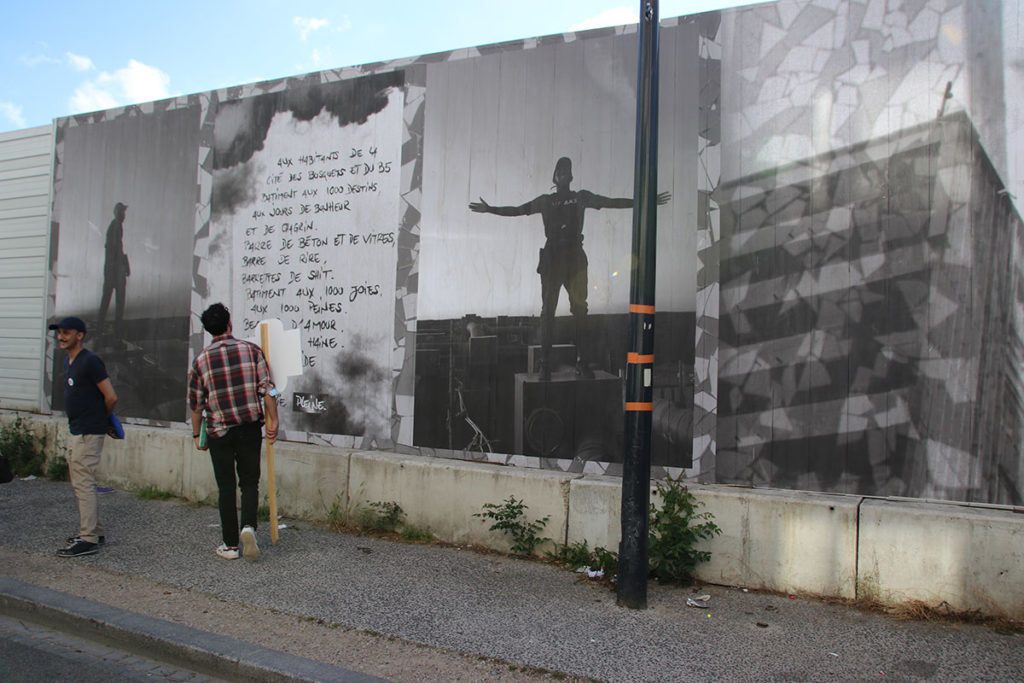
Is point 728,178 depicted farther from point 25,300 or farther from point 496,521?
point 25,300

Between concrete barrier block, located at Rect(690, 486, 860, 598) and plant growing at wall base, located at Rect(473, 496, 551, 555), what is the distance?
130 centimetres

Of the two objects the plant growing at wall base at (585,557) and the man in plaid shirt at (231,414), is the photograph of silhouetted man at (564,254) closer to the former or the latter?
the plant growing at wall base at (585,557)

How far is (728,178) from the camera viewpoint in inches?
242

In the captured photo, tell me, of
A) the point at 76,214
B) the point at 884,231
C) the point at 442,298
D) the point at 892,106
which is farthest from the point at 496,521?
the point at 76,214

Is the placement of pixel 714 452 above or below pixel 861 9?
below

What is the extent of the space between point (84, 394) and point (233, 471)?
145cm

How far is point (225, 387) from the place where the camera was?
5.93m

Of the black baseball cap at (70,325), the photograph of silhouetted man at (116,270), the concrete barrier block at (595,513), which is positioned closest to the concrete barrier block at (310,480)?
the black baseball cap at (70,325)

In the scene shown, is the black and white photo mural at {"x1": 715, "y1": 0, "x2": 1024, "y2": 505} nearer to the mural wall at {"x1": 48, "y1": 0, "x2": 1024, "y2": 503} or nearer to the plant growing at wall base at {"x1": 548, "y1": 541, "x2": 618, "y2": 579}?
the mural wall at {"x1": 48, "y1": 0, "x2": 1024, "y2": 503}

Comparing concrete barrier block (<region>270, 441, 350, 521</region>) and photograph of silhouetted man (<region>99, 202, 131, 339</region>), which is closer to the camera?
concrete barrier block (<region>270, 441, 350, 521</region>)

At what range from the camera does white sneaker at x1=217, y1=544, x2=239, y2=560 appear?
19.7 feet

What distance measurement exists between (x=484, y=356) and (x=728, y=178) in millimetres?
2655

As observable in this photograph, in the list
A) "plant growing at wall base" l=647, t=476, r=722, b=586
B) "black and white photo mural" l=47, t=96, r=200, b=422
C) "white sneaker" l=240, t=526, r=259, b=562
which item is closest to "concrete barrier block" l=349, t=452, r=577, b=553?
"plant growing at wall base" l=647, t=476, r=722, b=586

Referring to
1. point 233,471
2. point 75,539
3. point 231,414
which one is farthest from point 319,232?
point 75,539
